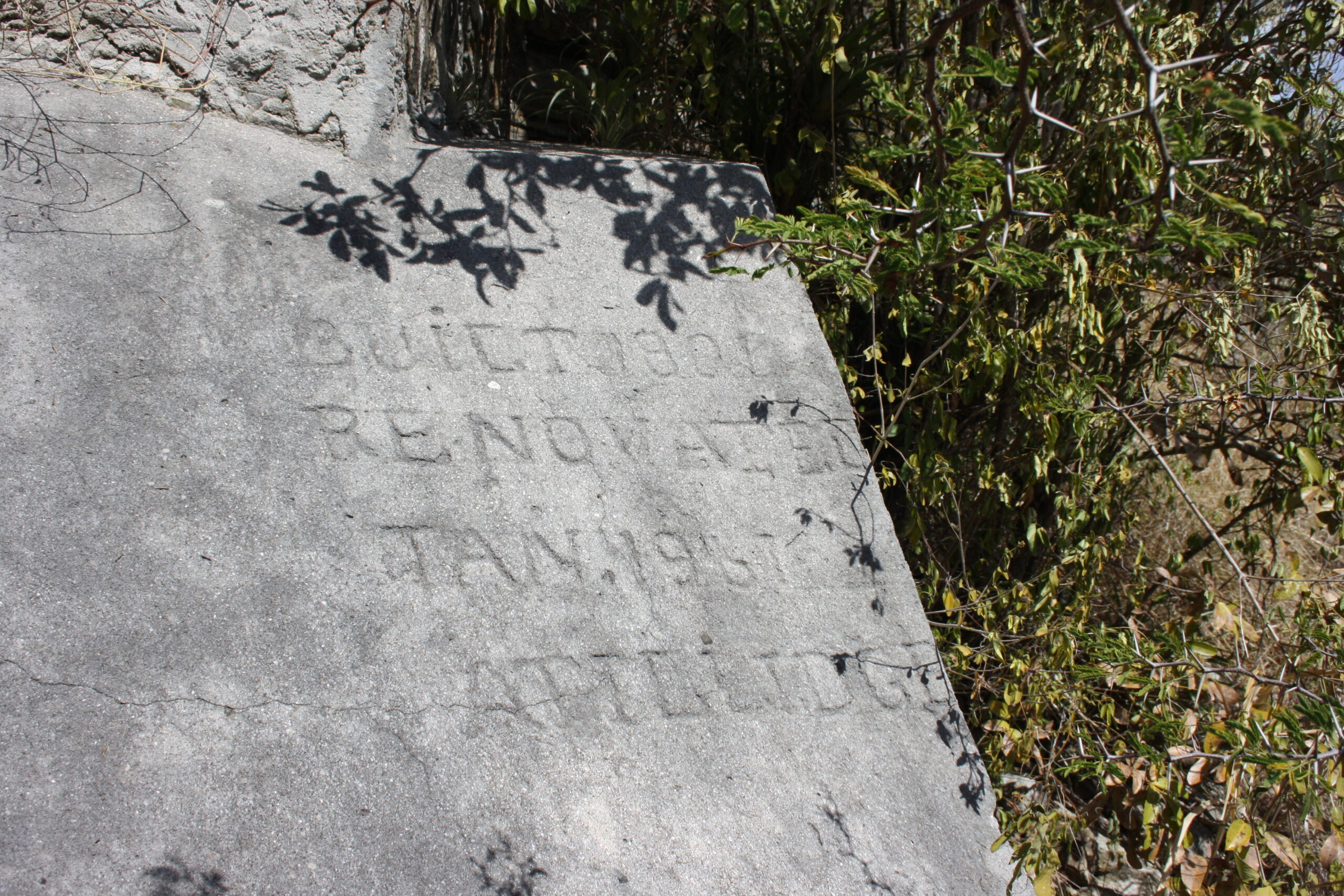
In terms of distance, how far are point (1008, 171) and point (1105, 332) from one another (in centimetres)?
133

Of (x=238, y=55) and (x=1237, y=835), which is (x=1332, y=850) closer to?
(x=1237, y=835)

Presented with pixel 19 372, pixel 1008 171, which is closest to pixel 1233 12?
pixel 1008 171

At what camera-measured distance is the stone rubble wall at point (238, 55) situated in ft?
7.16

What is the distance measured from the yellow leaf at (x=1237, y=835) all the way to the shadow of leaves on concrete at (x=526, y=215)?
175 centimetres

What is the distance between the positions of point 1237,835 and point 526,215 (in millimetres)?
2274

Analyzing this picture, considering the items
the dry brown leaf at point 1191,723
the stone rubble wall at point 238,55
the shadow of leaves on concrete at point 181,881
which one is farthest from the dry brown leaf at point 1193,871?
the stone rubble wall at point 238,55

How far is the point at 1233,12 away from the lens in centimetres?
263

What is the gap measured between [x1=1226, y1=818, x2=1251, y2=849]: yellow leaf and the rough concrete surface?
0.50m

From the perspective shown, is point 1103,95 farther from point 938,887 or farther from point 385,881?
point 385,881

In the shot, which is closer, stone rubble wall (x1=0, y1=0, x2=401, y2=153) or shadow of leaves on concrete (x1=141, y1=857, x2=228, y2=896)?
shadow of leaves on concrete (x1=141, y1=857, x2=228, y2=896)

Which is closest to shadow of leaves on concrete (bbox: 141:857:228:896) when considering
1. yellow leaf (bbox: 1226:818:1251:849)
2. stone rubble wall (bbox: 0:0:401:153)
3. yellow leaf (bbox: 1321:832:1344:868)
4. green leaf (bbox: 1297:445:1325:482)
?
stone rubble wall (bbox: 0:0:401:153)

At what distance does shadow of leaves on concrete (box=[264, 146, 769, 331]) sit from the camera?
7.09ft

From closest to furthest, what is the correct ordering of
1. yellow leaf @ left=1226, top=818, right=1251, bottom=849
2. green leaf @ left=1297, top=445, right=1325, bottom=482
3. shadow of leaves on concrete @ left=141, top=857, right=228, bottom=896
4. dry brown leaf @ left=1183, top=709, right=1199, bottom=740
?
shadow of leaves on concrete @ left=141, top=857, right=228, bottom=896 < yellow leaf @ left=1226, top=818, right=1251, bottom=849 < dry brown leaf @ left=1183, top=709, right=1199, bottom=740 < green leaf @ left=1297, top=445, right=1325, bottom=482

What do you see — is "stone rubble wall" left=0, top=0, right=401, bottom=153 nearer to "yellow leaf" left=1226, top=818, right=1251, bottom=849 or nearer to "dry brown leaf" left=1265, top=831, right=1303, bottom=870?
"yellow leaf" left=1226, top=818, right=1251, bottom=849
